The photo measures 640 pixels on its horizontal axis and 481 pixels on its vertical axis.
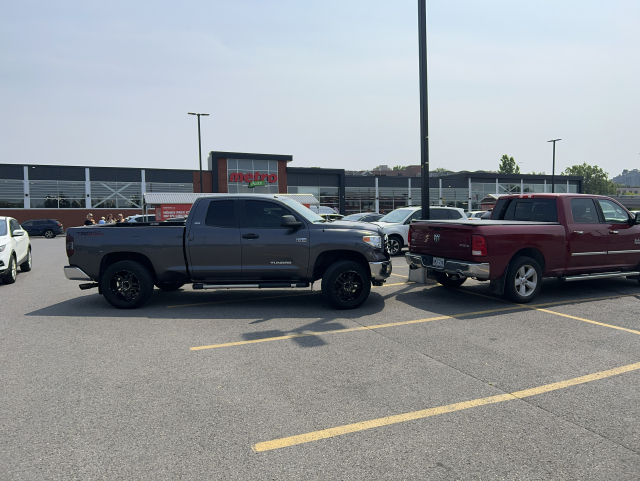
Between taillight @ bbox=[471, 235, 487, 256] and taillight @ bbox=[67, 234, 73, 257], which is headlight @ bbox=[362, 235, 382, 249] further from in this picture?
taillight @ bbox=[67, 234, 73, 257]

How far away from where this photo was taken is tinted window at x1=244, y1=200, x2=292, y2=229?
7.99m

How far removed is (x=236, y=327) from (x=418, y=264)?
410 centimetres

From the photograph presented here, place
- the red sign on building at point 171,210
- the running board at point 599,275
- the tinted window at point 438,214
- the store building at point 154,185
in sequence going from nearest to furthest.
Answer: the running board at point 599,275, the tinted window at point 438,214, the red sign on building at point 171,210, the store building at point 154,185

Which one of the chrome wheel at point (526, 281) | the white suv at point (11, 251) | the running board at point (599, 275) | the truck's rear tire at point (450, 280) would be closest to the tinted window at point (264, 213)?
the truck's rear tire at point (450, 280)

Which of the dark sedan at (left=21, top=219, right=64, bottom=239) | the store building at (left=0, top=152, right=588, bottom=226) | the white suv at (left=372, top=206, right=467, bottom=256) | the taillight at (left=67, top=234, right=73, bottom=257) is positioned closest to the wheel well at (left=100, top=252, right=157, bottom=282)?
the taillight at (left=67, top=234, right=73, bottom=257)

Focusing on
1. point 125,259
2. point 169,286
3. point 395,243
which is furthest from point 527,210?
point 125,259

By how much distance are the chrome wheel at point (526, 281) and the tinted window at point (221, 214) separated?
5.04 metres

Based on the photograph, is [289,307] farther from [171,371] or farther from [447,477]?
[447,477]

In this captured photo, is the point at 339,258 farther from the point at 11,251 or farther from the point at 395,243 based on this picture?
the point at 395,243

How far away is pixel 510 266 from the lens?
26.1 ft

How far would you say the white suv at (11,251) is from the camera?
10.9m

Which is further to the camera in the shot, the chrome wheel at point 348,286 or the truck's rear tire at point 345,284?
the chrome wheel at point 348,286

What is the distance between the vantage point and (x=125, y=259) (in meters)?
8.09

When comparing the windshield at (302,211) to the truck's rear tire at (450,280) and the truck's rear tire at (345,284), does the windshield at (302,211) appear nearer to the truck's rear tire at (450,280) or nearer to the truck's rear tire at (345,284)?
the truck's rear tire at (345,284)
